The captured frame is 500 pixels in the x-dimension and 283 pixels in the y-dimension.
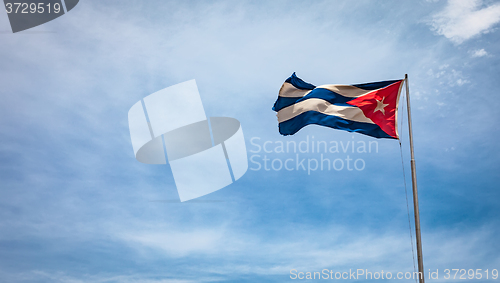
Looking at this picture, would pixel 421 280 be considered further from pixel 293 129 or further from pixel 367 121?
pixel 293 129

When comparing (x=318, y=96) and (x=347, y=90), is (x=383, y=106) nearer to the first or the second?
(x=347, y=90)

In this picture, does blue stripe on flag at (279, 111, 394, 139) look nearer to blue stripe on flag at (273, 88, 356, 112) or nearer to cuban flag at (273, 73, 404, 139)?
cuban flag at (273, 73, 404, 139)

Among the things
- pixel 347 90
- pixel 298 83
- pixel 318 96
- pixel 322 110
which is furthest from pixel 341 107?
pixel 298 83

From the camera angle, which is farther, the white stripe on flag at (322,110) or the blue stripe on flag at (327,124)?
the white stripe on flag at (322,110)

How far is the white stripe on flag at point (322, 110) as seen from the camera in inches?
857

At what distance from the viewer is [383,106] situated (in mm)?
20688

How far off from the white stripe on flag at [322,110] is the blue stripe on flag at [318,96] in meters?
0.21

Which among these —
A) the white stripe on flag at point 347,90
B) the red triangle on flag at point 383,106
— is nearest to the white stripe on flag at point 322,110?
the red triangle on flag at point 383,106

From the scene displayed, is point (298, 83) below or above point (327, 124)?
above

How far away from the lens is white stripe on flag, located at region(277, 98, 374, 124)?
21764 mm

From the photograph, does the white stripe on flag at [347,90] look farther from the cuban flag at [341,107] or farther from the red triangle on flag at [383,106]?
the red triangle on flag at [383,106]

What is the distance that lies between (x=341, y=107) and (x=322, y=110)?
1.32m

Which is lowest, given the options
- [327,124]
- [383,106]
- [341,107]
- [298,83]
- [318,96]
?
[383,106]

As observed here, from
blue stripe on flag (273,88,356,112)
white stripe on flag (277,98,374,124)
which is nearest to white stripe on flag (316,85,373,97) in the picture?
blue stripe on flag (273,88,356,112)
